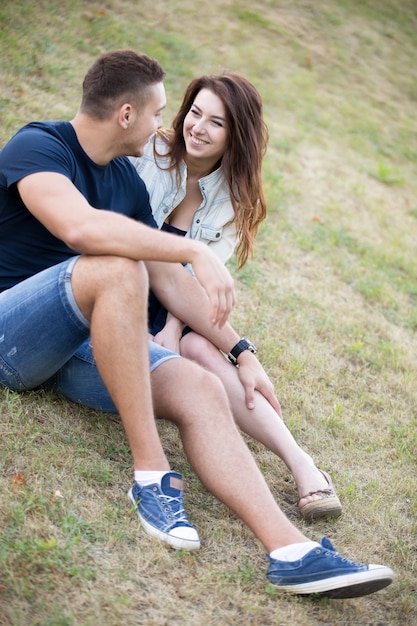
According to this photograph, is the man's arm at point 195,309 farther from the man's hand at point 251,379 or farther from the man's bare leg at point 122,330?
the man's bare leg at point 122,330

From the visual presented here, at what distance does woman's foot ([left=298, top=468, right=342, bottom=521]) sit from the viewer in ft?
10.1

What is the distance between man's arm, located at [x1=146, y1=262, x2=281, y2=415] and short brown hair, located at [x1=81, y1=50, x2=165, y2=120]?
0.75 m

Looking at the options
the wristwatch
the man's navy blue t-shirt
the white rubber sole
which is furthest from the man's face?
the white rubber sole

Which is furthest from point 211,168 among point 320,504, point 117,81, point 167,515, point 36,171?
point 167,515

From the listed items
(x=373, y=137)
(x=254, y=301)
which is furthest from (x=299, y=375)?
(x=373, y=137)

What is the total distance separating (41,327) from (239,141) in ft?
5.53

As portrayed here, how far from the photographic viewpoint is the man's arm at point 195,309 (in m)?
3.29

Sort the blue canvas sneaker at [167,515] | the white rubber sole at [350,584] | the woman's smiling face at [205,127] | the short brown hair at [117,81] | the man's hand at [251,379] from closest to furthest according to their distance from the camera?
the white rubber sole at [350,584], the blue canvas sneaker at [167,515], the short brown hair at [117,81], the man's hand at [251,379], the woman's smiling face at [205,127]

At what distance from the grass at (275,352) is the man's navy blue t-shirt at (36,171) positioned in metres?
0.62

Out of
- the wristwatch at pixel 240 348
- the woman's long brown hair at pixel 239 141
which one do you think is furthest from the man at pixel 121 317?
the woman's long brown hair at pixel 239 141

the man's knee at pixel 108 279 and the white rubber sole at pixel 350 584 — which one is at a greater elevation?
the man's knee at pixel 108 279

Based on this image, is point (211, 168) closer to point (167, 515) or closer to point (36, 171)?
point (36, 171)

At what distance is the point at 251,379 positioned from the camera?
327cm

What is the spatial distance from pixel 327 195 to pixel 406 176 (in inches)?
79.4
